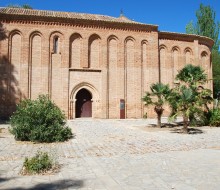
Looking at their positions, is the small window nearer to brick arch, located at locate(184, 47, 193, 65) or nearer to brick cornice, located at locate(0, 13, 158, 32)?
brick cornice, located at locate(0, 13, 158, 32)

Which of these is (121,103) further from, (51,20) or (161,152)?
(161,152)

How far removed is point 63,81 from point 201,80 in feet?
39.0

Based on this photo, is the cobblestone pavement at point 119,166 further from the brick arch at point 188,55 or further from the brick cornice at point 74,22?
the brick arch at point 188,55


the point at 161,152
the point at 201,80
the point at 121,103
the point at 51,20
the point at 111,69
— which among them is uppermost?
the point at 51,20

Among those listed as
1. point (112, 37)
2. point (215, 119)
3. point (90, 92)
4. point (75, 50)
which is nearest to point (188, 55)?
point (112, 37)

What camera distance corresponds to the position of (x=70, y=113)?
23.9 m

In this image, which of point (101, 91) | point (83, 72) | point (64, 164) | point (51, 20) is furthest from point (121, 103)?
point (64, 164)

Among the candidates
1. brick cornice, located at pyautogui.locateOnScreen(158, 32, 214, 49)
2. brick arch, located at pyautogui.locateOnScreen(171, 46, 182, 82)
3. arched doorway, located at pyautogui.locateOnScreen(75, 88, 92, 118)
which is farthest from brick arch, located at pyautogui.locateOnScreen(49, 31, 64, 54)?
brick arch, located at pyautogui.locateOnScreen(171, 46, 182, 82)

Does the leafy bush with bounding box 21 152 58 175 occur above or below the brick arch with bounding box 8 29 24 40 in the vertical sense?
below

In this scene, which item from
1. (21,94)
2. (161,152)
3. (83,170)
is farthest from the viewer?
(21,94)

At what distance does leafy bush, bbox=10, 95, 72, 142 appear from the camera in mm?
11797

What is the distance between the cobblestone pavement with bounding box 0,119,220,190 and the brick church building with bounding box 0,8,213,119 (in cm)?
1255

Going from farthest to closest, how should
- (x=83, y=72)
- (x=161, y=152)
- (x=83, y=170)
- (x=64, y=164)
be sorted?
(x=83, y=72) < (x=161, y=152) < (x=64, y=164) < (x=83, y=170)

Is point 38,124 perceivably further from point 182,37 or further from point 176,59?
point 182,37
